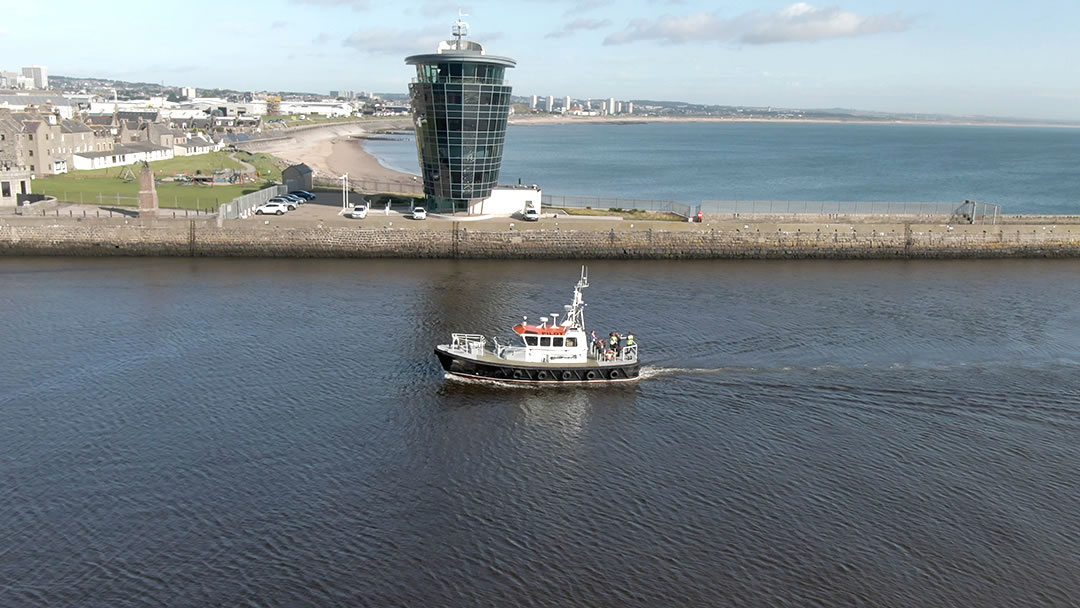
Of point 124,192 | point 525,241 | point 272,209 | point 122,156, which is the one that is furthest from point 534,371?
point 122,156

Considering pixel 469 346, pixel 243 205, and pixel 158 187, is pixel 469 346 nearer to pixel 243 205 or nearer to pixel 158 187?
pixel 243 205

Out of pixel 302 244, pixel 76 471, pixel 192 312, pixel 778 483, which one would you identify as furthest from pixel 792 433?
pixel 302 244

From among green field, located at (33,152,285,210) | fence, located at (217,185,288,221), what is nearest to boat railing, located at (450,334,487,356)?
fence, located at (217,185,288,221)

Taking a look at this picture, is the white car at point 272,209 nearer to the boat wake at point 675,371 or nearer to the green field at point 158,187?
the green field at point 158,187

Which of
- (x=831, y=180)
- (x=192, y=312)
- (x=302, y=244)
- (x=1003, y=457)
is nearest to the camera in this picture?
(x=1003, y=457)

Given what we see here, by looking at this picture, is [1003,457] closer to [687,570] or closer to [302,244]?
[687,570]

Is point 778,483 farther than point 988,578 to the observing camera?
Yes

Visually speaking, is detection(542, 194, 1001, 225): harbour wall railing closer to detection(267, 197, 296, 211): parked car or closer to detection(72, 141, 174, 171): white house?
detection(267, 197, 296, 211): parked car
